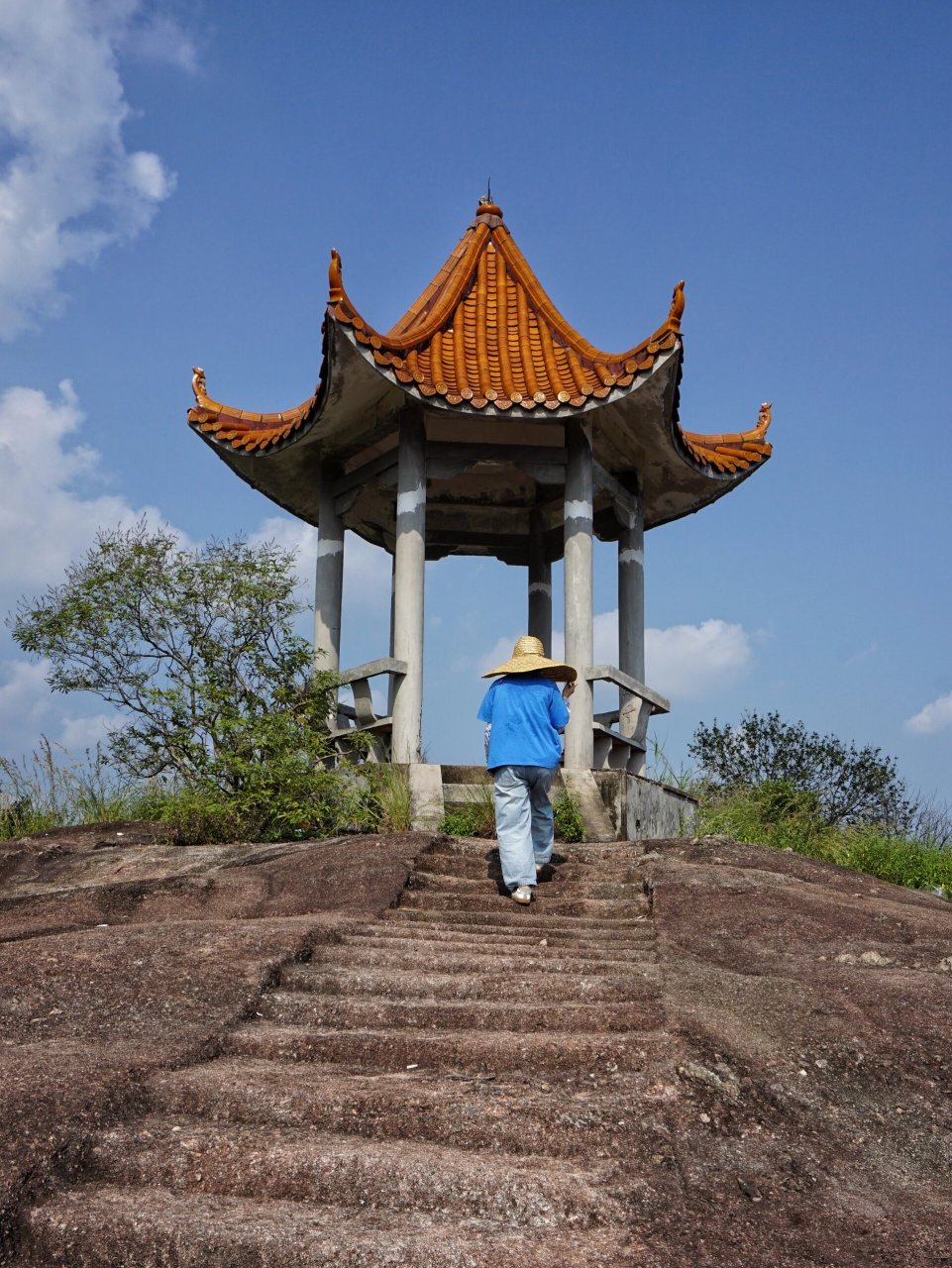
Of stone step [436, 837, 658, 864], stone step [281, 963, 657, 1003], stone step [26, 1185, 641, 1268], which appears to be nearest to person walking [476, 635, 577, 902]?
stone step [436, 837, 658, 864]

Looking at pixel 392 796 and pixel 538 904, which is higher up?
pixel 392 796

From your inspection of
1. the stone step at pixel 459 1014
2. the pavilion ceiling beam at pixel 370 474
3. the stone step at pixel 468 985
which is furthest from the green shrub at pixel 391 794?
the stone step at pixel 459 1014

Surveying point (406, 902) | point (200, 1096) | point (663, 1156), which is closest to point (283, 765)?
point (406, 902)

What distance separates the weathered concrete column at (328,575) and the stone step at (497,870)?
403 cm

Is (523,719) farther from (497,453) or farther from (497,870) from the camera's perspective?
(497,453)

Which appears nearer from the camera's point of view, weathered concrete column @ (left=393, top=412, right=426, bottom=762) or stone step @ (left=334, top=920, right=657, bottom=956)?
stone step @ (left=334, top=920, right=657, bottom=956)

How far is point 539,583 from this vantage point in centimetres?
1321

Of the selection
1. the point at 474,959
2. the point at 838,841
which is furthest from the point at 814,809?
the point at 474,959

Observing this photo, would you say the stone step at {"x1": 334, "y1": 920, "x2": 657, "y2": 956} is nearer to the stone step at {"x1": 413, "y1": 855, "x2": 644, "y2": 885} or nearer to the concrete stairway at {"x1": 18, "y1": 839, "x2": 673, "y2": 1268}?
the concrete stairway at {"x1": 18, "y1": 839, "x2": 673, "y2": 1268}

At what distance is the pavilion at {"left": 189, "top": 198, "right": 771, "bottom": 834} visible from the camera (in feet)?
32.9

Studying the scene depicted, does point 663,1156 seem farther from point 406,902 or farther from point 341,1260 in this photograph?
point 406,902

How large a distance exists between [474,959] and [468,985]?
0.31m

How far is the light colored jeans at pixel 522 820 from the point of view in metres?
7.15

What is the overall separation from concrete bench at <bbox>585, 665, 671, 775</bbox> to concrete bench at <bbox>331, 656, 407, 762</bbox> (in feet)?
5.84
